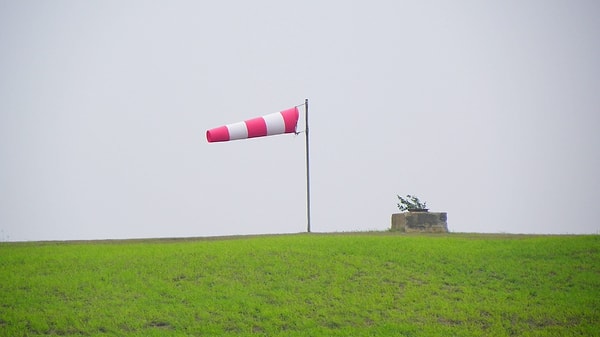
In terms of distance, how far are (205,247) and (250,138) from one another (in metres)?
4.84

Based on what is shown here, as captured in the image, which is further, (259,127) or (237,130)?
(259,127)

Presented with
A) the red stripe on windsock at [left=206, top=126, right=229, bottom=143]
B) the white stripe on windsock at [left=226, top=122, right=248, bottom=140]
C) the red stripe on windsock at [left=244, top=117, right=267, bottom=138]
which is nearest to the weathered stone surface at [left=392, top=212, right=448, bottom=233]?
the red stripe on windsock at [left=244, top=117, right=267, bottom=138]

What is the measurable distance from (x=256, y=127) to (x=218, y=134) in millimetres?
1208

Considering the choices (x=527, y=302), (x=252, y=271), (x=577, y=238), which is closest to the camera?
(x=527, y=302)

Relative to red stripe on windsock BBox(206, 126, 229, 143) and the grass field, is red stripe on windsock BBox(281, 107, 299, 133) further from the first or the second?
the grass field

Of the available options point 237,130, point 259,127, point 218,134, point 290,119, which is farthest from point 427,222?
point 218,134

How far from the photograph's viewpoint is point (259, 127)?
20.8 meters

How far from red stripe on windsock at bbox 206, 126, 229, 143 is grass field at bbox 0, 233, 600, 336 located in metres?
3.98

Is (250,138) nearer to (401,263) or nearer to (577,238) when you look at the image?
(401,263)

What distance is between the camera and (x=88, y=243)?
62.1ft

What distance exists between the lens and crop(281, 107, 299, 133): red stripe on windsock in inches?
827

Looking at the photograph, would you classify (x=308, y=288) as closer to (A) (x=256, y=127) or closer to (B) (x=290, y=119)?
(A) (x=256, y=127)

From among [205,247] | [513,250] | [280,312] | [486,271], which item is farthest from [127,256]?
[513,250]

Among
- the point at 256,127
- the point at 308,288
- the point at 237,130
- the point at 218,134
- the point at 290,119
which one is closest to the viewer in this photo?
the point at 308,288
